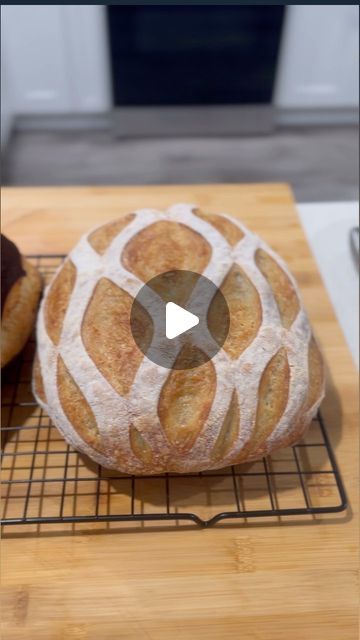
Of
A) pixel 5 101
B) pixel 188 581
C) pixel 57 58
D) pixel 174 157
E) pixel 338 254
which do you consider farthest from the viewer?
pixel 174 157

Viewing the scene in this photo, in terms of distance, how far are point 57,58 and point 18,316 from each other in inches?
65.2

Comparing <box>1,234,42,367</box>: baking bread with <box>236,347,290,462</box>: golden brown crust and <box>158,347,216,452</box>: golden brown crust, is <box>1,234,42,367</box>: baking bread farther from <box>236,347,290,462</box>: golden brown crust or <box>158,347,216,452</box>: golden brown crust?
<box>236,347,290,462</box>: golden brown crust

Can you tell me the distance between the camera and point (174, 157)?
260cm

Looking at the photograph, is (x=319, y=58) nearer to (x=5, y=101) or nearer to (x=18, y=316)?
(x=5, y=101)

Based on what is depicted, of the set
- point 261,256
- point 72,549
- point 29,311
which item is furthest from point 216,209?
point 72,549

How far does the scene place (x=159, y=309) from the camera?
988mm

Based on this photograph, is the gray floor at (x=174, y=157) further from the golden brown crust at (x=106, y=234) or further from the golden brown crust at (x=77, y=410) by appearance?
the golden brown crust at (x=77, y=410)

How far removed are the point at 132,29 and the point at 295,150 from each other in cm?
89

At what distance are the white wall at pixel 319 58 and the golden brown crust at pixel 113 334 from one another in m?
1.78

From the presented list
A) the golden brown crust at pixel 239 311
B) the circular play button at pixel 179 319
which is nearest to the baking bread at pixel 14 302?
the circular play button at pixel 179 319

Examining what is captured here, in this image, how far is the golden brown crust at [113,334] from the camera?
3.04 ft

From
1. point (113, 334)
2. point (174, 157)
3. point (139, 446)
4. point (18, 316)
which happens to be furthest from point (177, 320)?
point (174, 157)

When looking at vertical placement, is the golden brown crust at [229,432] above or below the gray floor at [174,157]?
above

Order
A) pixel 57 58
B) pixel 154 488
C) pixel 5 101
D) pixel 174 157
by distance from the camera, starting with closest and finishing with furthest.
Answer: pixel 154 488 < pixel 57 58 < pixel 5 101 < pixel 174 157
